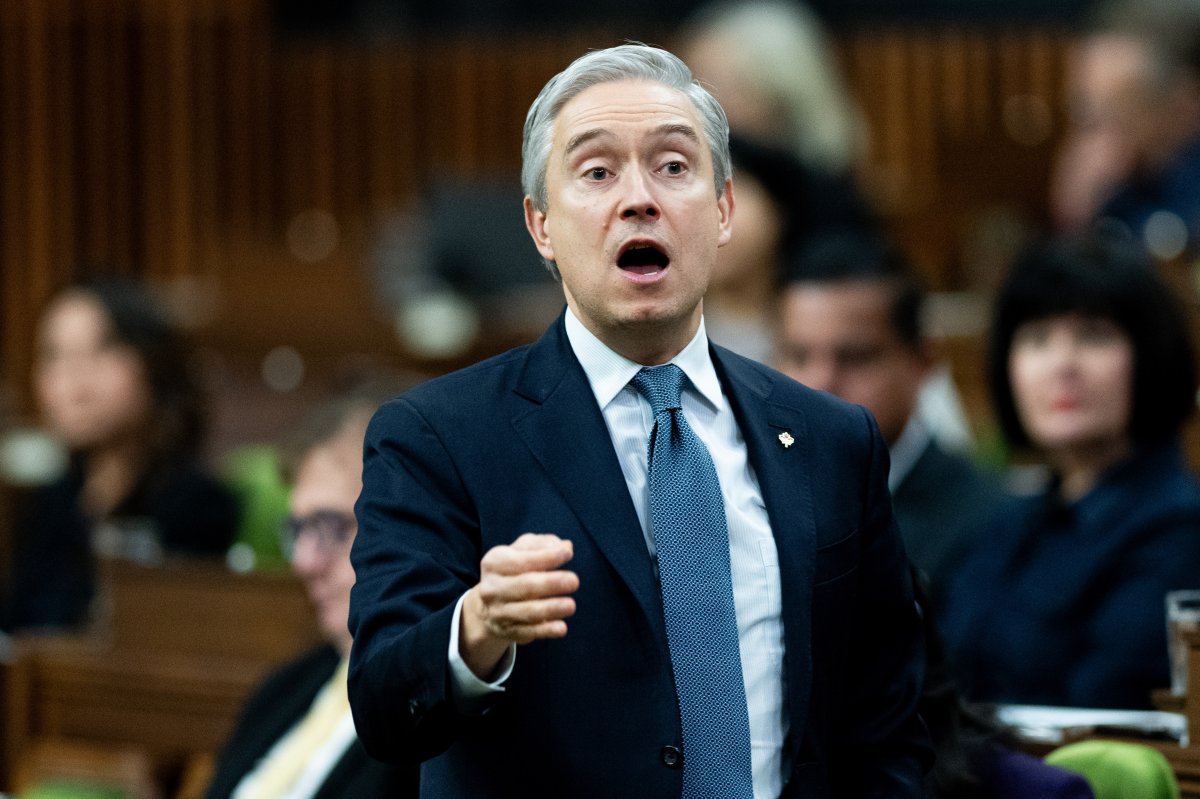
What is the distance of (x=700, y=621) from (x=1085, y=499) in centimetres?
135

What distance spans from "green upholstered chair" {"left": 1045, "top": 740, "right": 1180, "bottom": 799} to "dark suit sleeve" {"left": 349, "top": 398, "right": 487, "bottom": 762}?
0.83 meters

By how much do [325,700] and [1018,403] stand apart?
1.25m

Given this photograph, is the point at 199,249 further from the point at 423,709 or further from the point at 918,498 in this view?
the point at 423,709

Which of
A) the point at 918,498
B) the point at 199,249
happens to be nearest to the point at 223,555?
the point at 918,498

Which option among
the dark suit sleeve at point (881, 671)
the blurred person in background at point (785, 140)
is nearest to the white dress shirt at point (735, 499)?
the dark suit sleeve at point (881, 671)

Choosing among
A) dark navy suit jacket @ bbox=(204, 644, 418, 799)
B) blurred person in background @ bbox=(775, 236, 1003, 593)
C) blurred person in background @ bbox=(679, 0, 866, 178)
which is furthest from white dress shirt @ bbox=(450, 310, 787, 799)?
blurred person in background @ bbox=(679, 0, 866, 178)

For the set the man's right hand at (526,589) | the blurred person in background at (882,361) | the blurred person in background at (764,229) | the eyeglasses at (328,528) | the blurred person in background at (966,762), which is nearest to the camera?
the man's right hand at (526,589)

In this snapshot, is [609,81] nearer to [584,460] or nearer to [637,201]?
[637,201]

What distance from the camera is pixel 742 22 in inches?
171

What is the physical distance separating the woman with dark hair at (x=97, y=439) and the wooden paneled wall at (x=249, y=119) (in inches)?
93.0

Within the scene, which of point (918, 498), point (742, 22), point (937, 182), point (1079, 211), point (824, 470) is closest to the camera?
point (824, 470)

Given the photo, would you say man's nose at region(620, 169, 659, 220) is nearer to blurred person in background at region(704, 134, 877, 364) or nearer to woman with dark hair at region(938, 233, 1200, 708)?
woman with dark hair at region(938, 233, 1200, 708)

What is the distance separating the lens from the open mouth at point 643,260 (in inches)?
61.1

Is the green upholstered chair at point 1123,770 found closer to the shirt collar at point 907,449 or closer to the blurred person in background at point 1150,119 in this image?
the shirt collar at point 907,449
